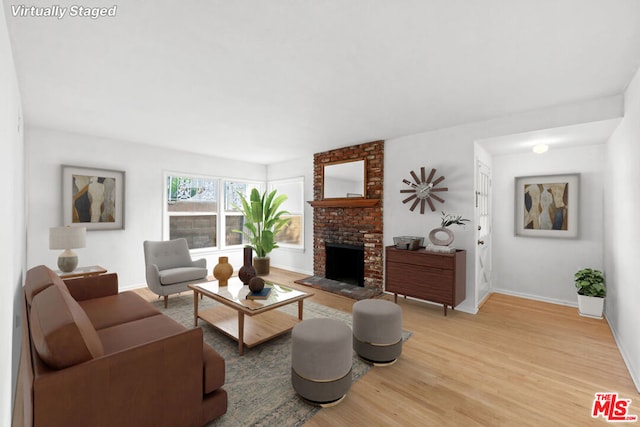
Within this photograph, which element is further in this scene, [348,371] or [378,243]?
[378,243]

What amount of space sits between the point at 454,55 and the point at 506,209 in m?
3.38

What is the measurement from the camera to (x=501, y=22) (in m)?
1.75

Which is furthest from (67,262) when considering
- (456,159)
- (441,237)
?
(456,159)

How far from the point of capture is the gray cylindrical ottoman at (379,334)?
2406 mm

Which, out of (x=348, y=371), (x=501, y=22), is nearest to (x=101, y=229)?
(x=348, y=371)

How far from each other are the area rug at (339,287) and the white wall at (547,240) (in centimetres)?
221

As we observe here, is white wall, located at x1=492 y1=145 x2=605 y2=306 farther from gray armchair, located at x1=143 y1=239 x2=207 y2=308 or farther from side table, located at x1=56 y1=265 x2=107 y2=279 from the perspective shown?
side table, located at x1=56 y1=265 x2=107 y2=279

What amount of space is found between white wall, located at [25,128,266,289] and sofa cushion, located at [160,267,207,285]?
1.25m

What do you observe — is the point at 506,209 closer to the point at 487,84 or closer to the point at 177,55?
the point at 487,84

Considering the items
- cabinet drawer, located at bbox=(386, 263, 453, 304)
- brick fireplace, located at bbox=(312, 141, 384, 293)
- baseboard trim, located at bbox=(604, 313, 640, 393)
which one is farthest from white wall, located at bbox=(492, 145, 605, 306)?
brick fireplace, located at bbox=(312, 141, 384, 293)

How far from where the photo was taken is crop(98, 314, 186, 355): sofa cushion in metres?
1.85

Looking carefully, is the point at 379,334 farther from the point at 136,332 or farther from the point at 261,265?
the point at 261,265

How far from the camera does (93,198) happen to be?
14.2 feet

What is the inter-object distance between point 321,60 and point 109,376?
242cm
